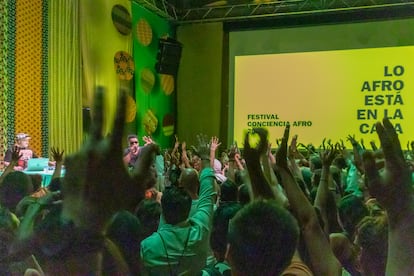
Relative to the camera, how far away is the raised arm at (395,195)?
41.5 inches

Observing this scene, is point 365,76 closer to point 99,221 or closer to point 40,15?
point 40,15

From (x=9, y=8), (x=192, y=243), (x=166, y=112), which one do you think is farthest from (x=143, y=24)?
(x=192, y=243)

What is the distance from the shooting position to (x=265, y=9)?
7562mm

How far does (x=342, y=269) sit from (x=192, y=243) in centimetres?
40

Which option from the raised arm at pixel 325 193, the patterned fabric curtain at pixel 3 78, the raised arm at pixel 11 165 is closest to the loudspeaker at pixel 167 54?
the patterned fabric curtain at pixel 3 78

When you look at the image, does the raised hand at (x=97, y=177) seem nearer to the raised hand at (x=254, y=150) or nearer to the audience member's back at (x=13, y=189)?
the raised hand at (x=254, y=150)

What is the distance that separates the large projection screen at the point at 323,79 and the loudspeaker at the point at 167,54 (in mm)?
895

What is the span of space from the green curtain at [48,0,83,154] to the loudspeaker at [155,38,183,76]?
1.98 meters

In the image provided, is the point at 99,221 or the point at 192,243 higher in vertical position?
the point at 99,221

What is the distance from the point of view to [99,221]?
1018mm

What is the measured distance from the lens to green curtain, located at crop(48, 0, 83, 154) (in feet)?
18.5

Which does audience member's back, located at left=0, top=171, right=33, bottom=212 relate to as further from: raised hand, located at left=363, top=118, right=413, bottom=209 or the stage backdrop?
the stage backdrop

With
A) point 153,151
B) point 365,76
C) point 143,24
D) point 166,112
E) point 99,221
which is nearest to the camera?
point 99,221

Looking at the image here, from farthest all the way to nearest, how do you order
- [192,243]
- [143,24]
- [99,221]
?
[143,24]
[192,243]
[99,221]
